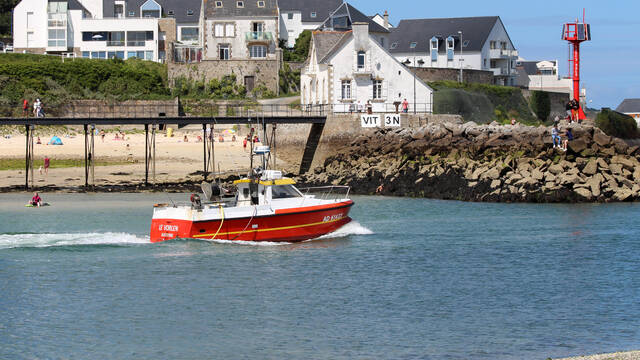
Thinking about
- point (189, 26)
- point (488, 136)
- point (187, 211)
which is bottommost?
point (187, 211)

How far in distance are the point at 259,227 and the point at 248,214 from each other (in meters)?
0.70

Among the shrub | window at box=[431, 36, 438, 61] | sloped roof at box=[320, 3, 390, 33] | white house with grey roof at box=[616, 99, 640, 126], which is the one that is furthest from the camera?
white house with grey roof at box=[616, 99, 640, 126]

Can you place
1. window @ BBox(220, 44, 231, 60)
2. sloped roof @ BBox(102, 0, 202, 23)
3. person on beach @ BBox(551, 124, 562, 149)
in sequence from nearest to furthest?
person on beach @ BBox(551, 124, 562, 149)
window @ BBox(220, 44, 231, 60)
sloped roof @ BBox(102, 0, 202, 23)

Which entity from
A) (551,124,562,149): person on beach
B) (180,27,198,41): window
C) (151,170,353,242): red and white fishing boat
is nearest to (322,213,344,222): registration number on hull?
(151,170,353,242): red and white fishing boat

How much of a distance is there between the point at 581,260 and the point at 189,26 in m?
67.0

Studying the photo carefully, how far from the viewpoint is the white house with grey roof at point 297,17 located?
94062 mm

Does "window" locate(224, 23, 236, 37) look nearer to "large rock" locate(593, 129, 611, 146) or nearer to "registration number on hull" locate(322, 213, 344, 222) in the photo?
"large rock" locate(593, 129, 611, 146)

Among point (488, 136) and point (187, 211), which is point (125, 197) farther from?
point (488, 136)

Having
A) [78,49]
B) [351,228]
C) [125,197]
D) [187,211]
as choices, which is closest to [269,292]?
[187,211]

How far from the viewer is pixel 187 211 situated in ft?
104

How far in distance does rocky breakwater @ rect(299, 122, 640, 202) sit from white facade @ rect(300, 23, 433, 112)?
6633mm

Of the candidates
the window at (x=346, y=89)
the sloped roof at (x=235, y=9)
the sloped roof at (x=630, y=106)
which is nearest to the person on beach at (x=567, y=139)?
the window at (x=346, y=89)

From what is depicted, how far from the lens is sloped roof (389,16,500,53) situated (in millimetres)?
89625

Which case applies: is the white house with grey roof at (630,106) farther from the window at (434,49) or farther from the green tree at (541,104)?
the window at (434,49)
